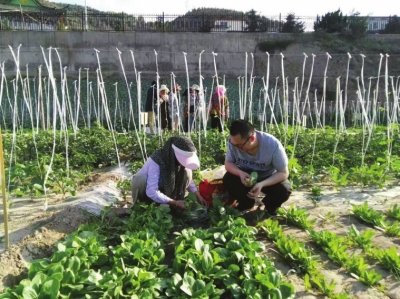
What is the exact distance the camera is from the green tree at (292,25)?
18375 millimetres

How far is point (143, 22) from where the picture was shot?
60.2 feet

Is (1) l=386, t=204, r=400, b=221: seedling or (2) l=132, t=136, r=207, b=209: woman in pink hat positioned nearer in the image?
(2) l=132, t=136, r=207, b=209: woman in pink hat

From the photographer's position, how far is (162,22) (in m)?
17.9

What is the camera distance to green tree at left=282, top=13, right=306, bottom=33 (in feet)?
60.3

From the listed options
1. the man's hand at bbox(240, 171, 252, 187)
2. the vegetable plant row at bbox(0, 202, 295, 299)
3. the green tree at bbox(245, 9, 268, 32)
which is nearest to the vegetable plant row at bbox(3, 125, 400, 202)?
the man's hand at bbox(240, 171, 252, 187)

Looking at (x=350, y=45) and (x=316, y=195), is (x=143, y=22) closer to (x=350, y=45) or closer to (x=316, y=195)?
(x=350, y=45)

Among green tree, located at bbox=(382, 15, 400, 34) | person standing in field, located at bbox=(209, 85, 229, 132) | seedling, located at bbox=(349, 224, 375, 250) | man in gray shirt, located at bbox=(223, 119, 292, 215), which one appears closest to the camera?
seedling, located at bbox=(349, 224, 375, 250)

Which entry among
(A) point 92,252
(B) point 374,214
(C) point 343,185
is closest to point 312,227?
(B) point 374,214

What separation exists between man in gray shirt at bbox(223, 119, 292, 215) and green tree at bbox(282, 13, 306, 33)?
15.7 metres

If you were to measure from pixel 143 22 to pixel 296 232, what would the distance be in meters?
16.4

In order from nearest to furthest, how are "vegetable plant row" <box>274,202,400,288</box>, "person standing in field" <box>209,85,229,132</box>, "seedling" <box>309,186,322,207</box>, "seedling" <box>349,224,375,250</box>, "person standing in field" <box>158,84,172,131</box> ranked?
1. "vegetable plant row" <box>274,202,400,288</box>
2. "seedling" <box>349,224,375,250</box>
3. "seedling" <box>309,186,322,207</box>
4. "person standing in field" <box>209,85,229,132</box>
5. "person standing in field" <box>158,84,172,131</box>

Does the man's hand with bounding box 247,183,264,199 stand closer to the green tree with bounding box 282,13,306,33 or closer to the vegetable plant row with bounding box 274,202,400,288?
the vegetable plant row with bounding box 274,202,400,288

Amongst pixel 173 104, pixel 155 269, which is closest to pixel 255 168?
pixel 155 269

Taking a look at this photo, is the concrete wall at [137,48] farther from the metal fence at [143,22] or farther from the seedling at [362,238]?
the seedling at [362,238]
